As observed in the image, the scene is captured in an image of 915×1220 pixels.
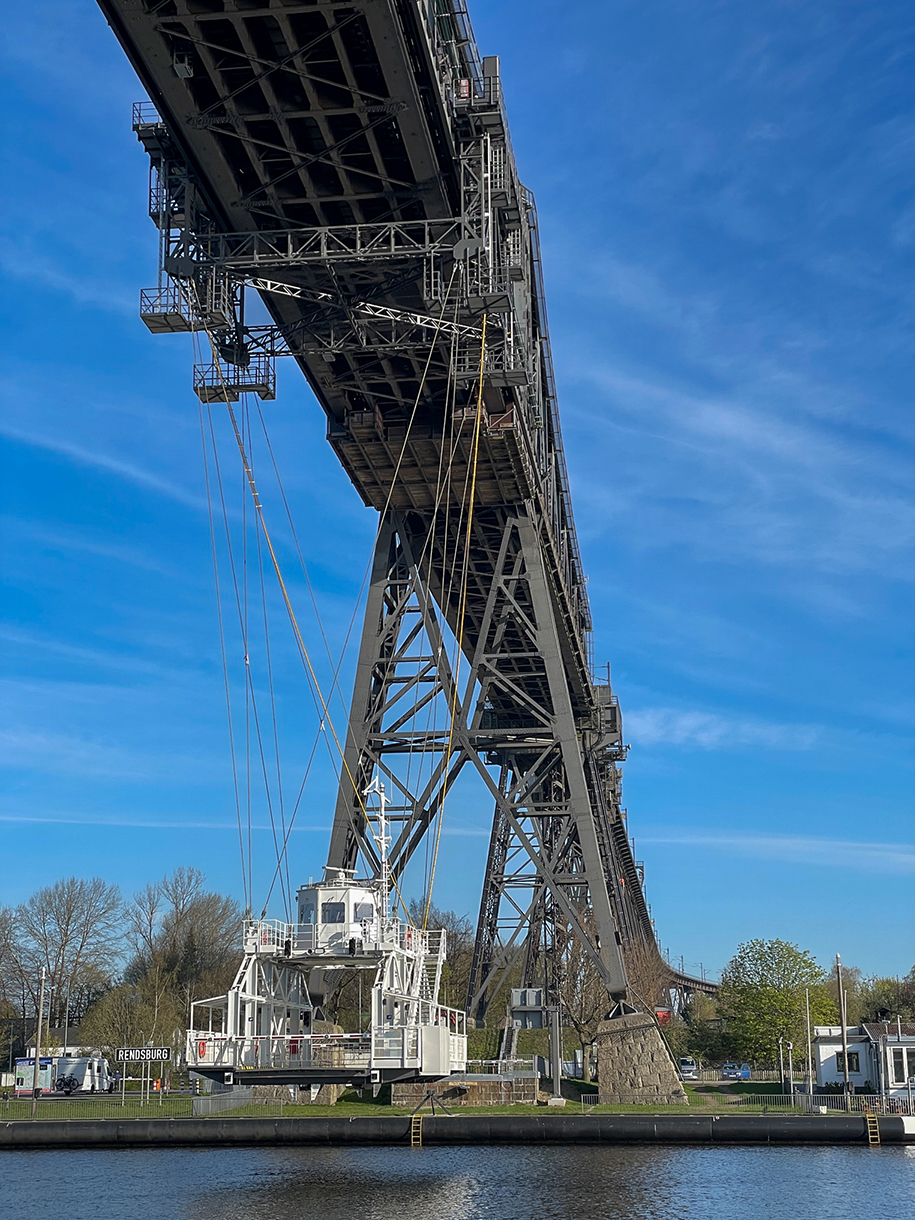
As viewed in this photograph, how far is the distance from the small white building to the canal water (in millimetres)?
15391

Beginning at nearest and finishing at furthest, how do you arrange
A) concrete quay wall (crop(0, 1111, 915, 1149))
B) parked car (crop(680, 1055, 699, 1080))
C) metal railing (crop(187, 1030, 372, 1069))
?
metal railing (crop(187, 1030, 372, 1069)) → concrete quay wall (crop(0, 1111, 915, 1149)) → parked car (crop(680, 1055, 699, 1080))

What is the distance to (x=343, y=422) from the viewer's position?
4134cm

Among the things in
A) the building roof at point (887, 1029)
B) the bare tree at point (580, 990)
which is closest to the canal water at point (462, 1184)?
the building roof at point (887, 1029)

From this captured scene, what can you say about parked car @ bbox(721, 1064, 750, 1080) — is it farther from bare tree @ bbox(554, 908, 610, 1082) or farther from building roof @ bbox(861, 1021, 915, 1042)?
building roof @ bbox(861, 1021, 915, 1042)

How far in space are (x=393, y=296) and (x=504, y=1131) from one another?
24.9 meters

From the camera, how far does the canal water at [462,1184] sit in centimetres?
2664

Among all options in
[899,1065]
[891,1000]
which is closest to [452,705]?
[899,1065]

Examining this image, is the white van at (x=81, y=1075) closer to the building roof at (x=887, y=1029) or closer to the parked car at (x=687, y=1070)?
the parked car at (x=687, y=1070)

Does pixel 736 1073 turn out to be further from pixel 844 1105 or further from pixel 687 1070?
pixel 844 1105

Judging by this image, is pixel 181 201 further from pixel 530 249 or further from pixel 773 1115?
pixel 773 1115

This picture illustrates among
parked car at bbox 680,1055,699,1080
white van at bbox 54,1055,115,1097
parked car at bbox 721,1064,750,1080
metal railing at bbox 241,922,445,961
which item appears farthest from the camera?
parked car at bbox 721,1064,750,1080

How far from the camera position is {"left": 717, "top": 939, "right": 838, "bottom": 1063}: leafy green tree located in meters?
86.9

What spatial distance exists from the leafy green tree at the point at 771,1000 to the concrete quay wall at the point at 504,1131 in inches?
1899

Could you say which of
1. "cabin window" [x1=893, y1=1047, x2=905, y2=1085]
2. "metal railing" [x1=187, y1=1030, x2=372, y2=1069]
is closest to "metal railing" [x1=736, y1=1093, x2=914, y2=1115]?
"cabin window" [x1=893, y1=1047, x2=905, y2=1085]
